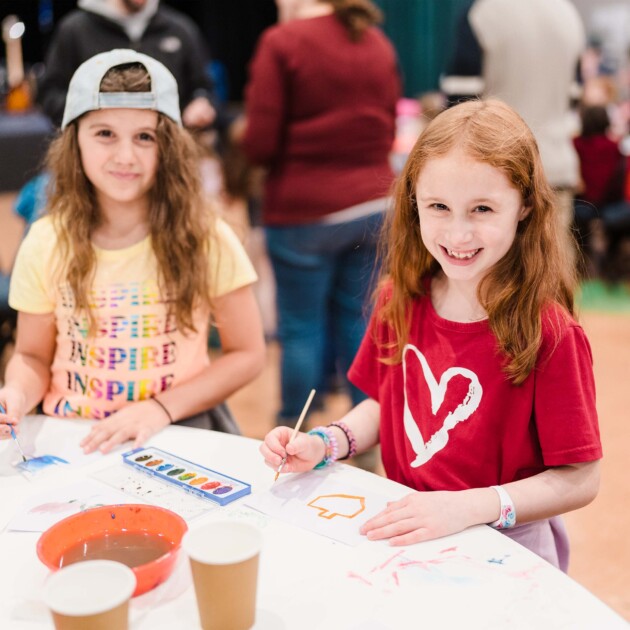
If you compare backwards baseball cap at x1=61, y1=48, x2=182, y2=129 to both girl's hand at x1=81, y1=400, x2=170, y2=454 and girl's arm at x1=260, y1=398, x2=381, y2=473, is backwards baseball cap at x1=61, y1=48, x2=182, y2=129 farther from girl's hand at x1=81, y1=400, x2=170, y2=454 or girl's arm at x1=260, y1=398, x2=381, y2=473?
girl's arm at x1=260, y1=398, x2=381, y2=473

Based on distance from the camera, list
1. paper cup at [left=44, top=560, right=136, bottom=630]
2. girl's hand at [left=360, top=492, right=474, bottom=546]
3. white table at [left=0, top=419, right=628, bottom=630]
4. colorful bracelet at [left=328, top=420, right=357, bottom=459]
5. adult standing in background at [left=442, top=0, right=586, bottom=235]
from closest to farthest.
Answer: paper cup at [left=44, top=560, right=136, bottom=630] < white table at [left=0, top=419, right=628, bottom=630] < girl's hand at [left=360, top=492, right=474, bottom=546] < colorful bracelet at [left=328, top=420, right=357, bottom=459] < adult standing in background at [left=442, top=0, right=586, bottom=235]

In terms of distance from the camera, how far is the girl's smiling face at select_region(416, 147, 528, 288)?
1.13 m

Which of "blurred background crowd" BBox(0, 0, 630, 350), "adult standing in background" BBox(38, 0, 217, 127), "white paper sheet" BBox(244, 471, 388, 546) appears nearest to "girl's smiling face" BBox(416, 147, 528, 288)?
"blurred background crowd" BBox(0, 0, 630, 350)

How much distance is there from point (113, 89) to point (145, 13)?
1325 millimetres

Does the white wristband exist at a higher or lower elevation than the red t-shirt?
lower

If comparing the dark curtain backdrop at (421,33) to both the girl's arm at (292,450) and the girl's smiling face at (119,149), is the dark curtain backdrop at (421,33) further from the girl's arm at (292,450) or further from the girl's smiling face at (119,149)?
the girl's arm at (292,450)

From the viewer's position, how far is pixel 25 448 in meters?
1.28

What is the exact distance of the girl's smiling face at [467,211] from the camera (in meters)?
1.13

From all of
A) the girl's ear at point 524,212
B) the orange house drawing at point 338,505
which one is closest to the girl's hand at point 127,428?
the orange house drawing at point 338,505

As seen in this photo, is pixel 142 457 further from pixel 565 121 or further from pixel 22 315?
pixel 565 121

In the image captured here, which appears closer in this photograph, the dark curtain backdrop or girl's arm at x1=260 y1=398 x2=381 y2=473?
girl's arm at x1=260 y1=398 x2=381 y2=473

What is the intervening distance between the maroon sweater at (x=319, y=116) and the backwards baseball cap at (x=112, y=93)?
87cm

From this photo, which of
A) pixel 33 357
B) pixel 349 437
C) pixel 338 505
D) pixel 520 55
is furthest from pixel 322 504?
pixel 520 55

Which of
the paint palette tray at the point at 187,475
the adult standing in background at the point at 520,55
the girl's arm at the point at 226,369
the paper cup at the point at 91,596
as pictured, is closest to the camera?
the paper cup at the point at 91,596
